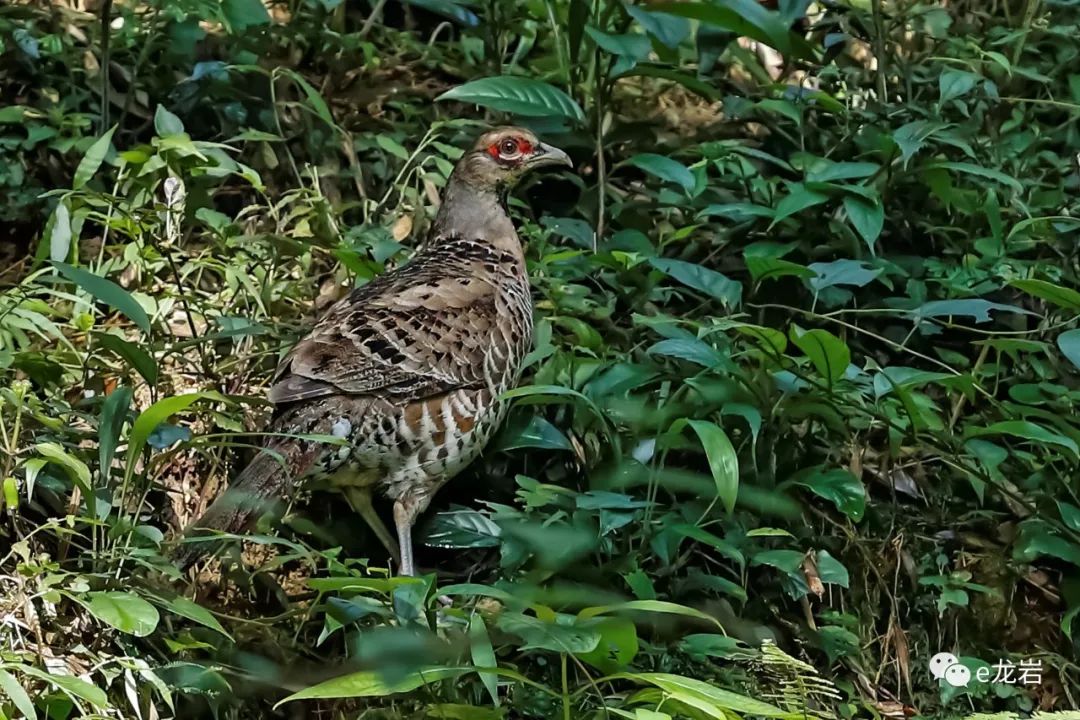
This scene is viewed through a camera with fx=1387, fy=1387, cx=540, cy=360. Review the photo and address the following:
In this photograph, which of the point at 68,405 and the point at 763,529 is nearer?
the point at 763,529

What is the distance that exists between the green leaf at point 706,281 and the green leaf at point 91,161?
73.7 inches

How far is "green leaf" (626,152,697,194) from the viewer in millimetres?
4703

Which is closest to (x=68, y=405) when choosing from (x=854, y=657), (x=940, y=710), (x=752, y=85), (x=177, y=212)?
(x=177, y=212)

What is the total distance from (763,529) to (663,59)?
1.99 metres

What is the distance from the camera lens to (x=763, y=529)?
12.3 feet

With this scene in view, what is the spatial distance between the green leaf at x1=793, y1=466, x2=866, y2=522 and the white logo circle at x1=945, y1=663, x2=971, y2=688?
476 millimetres

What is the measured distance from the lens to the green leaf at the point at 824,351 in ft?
12.0

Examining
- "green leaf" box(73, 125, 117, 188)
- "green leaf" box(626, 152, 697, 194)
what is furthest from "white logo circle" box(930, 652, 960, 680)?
"green leaf" box(73, 125, 117, 188)

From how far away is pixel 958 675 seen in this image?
3779mm

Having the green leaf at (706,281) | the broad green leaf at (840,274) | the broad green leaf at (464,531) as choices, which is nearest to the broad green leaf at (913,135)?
the broad green leaf at (840,274)

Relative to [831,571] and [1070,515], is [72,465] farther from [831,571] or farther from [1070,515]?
[1070,515]

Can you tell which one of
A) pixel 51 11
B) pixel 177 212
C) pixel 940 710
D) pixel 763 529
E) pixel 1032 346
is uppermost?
pixel 51 11

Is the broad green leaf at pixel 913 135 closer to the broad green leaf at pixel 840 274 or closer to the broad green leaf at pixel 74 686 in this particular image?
the broad green leaf at pixel 840 274

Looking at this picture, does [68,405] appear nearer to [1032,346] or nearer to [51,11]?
[51,11]
